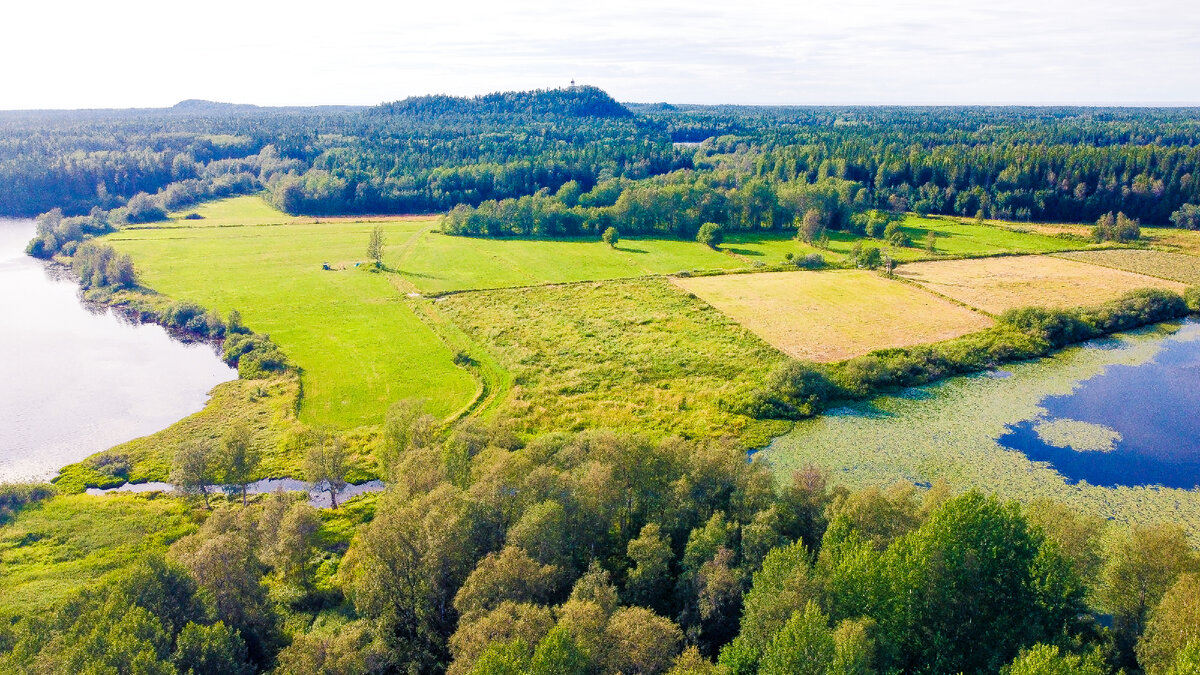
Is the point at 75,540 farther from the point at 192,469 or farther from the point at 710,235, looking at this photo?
the point at 710,235

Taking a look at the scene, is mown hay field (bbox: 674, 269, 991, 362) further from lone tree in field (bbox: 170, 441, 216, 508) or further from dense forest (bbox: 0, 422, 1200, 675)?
lone tree in field (bbox: 170, 441, 216, 508)

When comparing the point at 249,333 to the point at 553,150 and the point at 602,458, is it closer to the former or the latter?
the point at 602,458

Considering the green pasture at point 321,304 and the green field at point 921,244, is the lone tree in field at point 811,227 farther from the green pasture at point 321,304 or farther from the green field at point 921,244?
the green pasture at point 321,304

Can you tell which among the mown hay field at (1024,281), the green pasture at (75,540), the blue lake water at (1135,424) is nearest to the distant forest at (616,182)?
the mown hay field at (1024,281)

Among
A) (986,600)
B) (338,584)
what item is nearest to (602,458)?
(338,584)

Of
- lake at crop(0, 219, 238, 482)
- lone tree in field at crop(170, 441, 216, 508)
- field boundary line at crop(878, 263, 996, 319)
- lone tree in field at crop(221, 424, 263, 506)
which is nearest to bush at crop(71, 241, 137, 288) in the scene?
lake at crop(0, 219, 238, 482)

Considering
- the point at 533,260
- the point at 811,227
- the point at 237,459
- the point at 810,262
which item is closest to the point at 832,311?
the point at 810,262
